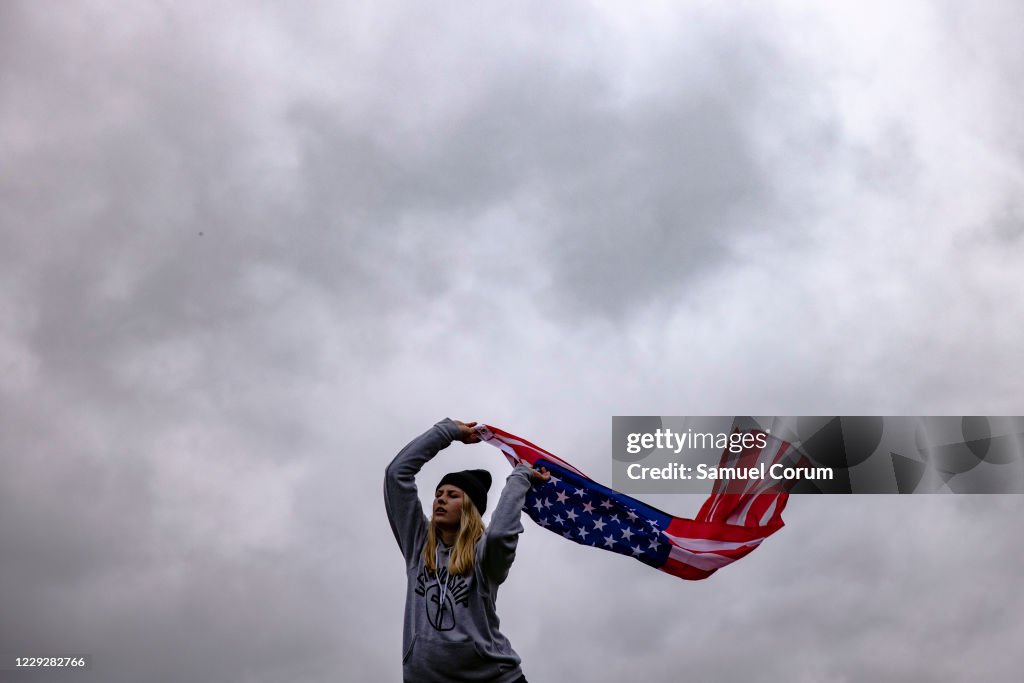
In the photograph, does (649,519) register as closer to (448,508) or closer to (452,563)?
(448,508)

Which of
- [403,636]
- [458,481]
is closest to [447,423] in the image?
[458,481]

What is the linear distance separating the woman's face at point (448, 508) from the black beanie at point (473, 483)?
143 mm

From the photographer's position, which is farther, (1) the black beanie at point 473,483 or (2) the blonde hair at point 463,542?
(1) the black beanie at point 473,483

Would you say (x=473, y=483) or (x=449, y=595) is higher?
(x=473, y=483)

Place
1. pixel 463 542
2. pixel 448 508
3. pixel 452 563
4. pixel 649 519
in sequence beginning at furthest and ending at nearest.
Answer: pixel 649 519
pixel 448 508
pixel 463 542
pixel 452 563

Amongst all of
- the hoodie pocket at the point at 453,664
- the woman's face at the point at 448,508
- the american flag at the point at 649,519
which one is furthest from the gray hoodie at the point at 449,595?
the american flag at the point at 649,519

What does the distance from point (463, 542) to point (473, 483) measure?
76 cm

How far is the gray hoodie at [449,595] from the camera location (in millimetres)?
8047

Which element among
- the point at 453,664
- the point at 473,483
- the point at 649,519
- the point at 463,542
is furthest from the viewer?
the point at 649,519

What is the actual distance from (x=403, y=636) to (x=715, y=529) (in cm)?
402

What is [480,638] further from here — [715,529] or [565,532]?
[715,529]

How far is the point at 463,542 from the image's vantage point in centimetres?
871

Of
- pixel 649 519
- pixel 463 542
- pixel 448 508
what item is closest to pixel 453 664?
pixel 463 542

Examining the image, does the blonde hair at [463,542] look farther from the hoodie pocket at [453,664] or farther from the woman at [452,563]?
the hoodie pocket at [453,664]
